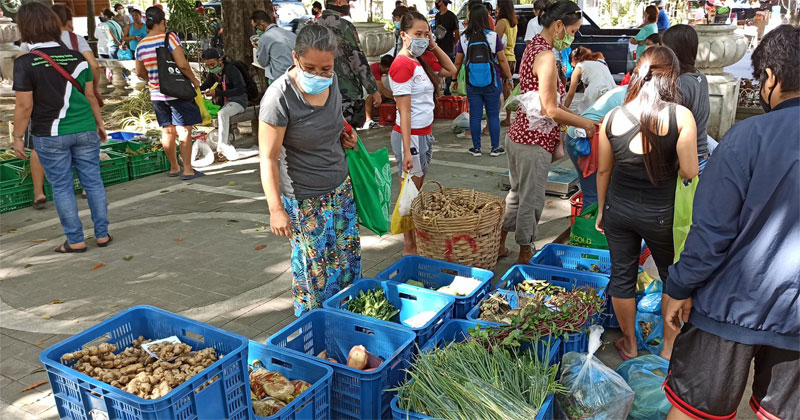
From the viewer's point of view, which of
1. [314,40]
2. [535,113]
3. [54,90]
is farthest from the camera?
[54,90]

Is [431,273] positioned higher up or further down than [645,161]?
further down

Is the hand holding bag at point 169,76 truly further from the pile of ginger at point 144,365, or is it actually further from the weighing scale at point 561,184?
the pile of ginger at point 144,365

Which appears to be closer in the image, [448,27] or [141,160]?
[141,160]

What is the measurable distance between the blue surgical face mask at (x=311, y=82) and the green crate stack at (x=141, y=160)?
5.71 m

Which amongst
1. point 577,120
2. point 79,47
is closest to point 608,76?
point 577,120

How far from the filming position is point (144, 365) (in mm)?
2838

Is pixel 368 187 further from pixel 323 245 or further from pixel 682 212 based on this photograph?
pixel 682 212

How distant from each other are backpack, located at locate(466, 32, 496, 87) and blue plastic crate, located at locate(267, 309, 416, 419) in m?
5.52

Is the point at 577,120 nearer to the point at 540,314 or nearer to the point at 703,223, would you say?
the point at 540,314

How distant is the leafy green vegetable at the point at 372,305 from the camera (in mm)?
3816

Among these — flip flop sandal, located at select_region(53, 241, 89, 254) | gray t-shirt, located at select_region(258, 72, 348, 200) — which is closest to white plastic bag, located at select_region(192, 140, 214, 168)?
flip flop sandal, located at select_region(53, 241, 89, 254)

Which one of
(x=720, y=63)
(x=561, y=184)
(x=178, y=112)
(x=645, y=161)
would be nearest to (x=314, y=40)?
(x=645, y=161)

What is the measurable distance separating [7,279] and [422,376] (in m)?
4.20

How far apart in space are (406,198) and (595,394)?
2358mm
